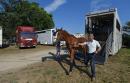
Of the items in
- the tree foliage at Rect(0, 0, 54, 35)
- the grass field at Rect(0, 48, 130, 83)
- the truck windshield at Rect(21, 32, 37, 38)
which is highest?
the tree foliage at Rect(0, 0, 54, 35)

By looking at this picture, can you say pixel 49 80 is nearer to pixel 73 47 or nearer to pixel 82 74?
pixel 82 74

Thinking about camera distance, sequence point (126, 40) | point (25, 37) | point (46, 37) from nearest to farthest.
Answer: point (25, 37)
point (126, 40)
point (46, 37)

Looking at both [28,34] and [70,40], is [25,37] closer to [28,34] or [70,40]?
[28,34]

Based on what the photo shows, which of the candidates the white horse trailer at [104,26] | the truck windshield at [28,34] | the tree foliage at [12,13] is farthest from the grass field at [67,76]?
the tree foliage at [12,13]

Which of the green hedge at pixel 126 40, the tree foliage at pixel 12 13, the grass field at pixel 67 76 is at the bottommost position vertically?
the grass field at pixel 67 76

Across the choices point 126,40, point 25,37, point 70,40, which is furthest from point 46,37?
point 70,40

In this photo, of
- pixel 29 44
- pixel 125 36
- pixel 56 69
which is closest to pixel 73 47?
pixel 56 69

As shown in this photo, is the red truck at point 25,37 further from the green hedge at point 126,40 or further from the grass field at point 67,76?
the grass field at point 67,76

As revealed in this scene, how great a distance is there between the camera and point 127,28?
5322 cm

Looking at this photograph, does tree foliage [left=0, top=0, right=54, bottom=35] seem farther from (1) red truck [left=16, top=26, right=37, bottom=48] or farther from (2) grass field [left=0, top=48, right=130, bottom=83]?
(2) grass field [left=0, top=48, right=130, bottom=83]

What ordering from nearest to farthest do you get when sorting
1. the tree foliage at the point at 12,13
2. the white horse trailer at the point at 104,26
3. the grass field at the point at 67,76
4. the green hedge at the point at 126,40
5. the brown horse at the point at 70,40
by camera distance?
the grass field at the point at 67,76 → the brown horse at the point at 70,40 → the white horse trailer at the point at 104,26 → the green hedge at the point at 126,40 → the tree foliage at the point at 12,13

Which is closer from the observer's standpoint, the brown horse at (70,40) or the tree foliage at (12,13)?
the brown horse at (70,40)

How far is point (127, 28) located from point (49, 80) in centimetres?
4346

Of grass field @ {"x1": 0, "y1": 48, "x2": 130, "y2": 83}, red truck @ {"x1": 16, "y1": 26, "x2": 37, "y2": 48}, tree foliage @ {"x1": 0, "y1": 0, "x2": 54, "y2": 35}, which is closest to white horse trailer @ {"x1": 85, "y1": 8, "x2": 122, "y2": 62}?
grass field @ {"x1": 0, "y1": 48, "x2": 130, "y2": 83}
